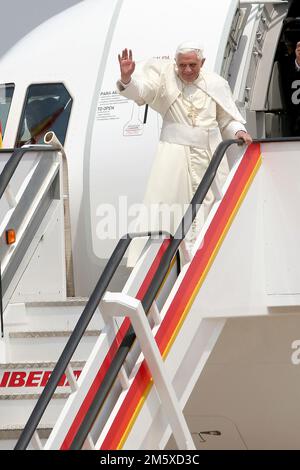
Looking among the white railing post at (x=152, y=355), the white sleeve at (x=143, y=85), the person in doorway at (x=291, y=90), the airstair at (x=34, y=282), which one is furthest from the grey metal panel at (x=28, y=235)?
the person in doorway at (x=291, y=90)

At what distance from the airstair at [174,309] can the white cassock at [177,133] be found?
1.20 ft

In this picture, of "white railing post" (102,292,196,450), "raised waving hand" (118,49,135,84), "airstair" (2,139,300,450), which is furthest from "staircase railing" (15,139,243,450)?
"raised waving hand" (118,49,135,84)

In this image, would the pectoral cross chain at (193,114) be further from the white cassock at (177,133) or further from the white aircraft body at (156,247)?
the white aircraft body at (156,247)

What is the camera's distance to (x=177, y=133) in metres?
9.63

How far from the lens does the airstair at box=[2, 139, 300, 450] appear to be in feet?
26.3

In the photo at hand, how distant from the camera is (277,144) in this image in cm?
907

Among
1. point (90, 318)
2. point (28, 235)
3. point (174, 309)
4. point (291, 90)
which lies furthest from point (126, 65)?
point (291, 90)

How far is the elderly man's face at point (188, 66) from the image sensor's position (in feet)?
31.2

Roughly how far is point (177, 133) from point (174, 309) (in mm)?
1601

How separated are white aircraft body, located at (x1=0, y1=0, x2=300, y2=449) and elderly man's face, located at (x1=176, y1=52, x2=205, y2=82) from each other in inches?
24.6

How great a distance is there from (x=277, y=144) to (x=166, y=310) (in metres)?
1.41

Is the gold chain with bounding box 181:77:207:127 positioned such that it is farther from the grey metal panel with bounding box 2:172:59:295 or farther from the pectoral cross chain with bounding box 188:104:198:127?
the grey metal panel with bounding box 2:172:59:295

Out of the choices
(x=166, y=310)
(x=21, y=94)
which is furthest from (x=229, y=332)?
(x=21, y=94)

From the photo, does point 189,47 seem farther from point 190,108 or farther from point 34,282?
point 34,282
